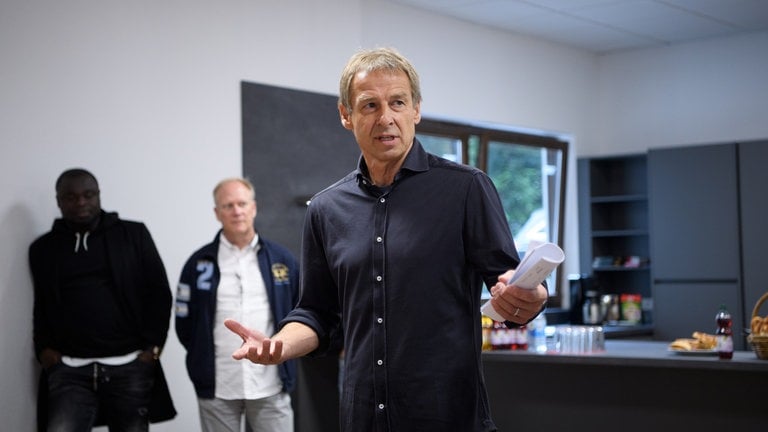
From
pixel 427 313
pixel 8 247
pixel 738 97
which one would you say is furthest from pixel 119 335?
pixel 738 97

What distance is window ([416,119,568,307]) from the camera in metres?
7.58

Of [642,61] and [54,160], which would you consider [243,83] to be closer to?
[54,160]

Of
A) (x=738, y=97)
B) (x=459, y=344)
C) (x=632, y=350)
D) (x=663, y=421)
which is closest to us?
(x=459, y=344)

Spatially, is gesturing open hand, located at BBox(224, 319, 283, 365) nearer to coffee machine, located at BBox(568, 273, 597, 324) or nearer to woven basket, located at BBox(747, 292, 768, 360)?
woven basket, located at BBox(747, 292, 768, 360)

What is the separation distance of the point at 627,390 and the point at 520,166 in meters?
3.91

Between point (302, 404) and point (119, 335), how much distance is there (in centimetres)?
177

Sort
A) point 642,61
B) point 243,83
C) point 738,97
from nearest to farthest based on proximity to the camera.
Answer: point 243,83 < point 738,97 < point 642,61

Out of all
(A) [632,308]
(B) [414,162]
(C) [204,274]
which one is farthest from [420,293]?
(A) [632,308]

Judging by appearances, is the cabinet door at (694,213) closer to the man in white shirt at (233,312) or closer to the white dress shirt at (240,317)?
the man in white shirt at (233,312)

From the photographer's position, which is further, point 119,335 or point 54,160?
point 54,160

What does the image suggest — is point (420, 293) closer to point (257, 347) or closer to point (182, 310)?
point (257, 347)

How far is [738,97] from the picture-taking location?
8.05 meters

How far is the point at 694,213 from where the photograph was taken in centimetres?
770

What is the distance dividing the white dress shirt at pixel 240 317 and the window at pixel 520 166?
291 centimetres
